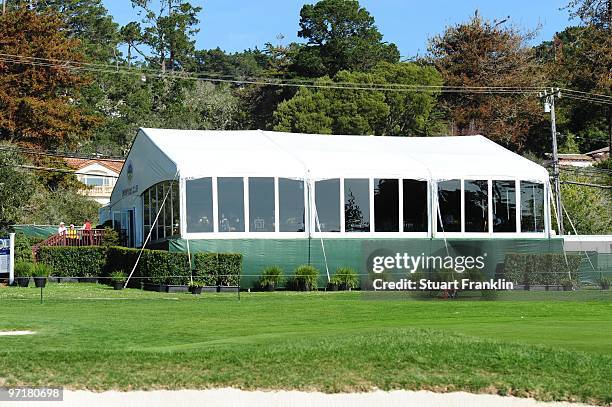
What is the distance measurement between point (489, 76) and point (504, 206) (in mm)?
41815

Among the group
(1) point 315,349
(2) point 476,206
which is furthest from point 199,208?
(1) point 315,349

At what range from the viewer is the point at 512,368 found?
39.8ft

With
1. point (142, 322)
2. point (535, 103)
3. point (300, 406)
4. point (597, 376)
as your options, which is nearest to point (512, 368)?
point (597, 376)

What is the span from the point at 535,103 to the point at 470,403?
67643 mm

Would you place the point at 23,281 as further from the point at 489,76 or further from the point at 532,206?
the point at 489,76

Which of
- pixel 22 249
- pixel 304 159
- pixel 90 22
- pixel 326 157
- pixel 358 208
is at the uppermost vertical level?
pixel 90 22

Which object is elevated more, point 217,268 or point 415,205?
point 415,205

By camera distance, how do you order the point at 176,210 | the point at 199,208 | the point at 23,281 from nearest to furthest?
1. the point at 23,281
2. the point at 199,208
3. the point at 176,210

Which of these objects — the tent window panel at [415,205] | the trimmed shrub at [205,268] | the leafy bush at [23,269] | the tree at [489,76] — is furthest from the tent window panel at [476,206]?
the tree at [489,76]

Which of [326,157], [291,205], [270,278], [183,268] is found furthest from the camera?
[326,157]

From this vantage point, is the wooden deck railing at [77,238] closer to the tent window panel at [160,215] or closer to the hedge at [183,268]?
the tent window panel at [160,215]

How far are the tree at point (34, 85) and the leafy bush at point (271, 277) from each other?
29801 millimetres

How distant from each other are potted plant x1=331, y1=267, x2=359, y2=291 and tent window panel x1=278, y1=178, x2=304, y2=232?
2.17m

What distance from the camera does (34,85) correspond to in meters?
59.4
